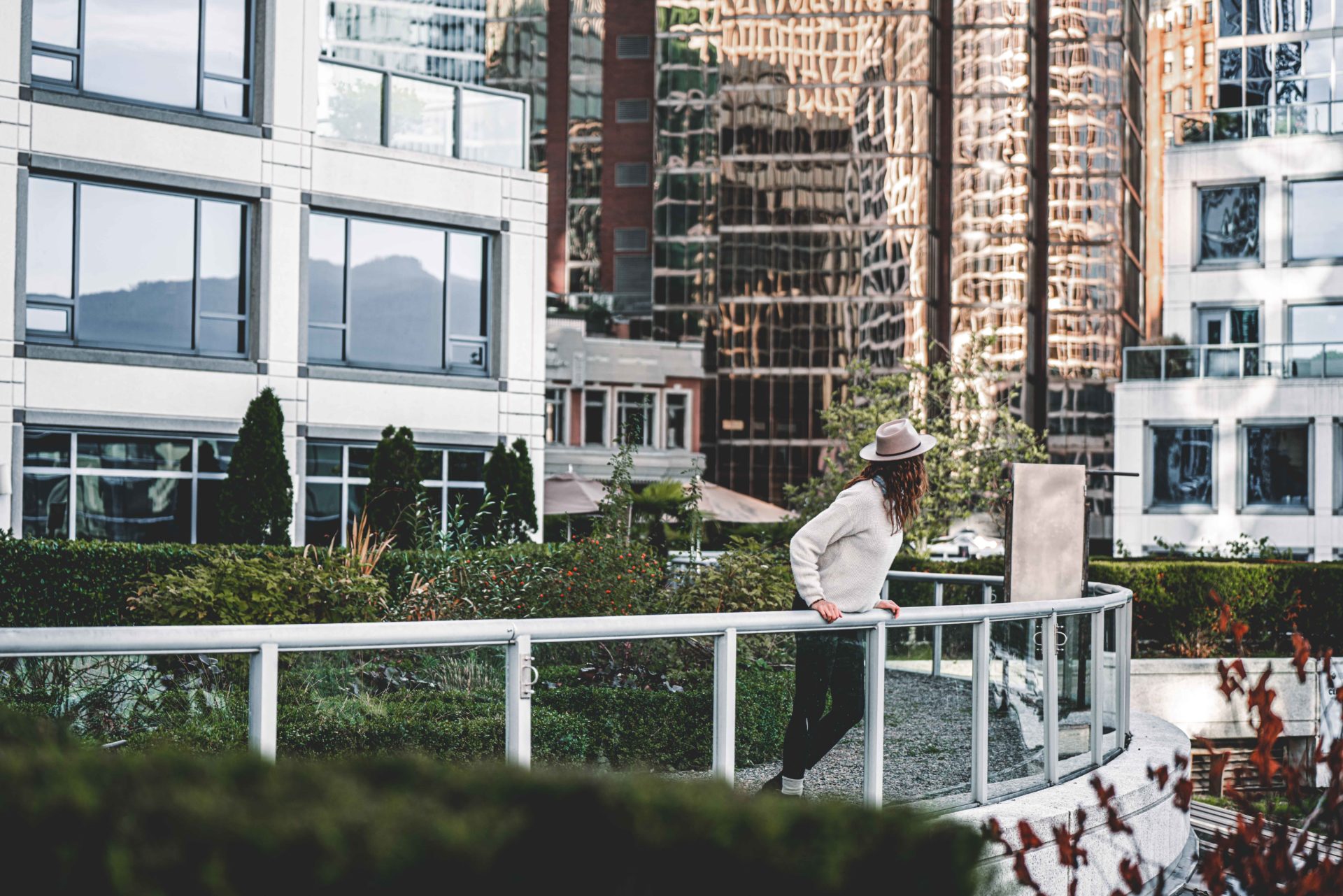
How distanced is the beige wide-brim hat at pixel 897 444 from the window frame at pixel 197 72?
18.7m

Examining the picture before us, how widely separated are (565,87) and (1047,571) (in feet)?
218

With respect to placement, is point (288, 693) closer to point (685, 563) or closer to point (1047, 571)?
point (1047, 571)

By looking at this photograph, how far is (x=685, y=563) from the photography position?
1467 centimetres

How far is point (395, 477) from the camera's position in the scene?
24.6 m

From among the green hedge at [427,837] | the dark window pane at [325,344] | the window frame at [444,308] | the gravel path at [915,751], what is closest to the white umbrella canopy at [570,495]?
the window frame at [444,308]

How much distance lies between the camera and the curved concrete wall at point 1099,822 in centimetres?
707

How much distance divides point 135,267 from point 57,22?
149 inches

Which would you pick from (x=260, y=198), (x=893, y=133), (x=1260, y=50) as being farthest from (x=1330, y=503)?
(x=893, y=133)

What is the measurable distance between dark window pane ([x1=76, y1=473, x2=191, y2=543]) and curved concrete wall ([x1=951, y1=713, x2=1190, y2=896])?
17702mm

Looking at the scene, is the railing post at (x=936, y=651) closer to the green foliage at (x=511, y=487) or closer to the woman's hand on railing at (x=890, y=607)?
the woman's hand on railing at (x=890, y=607)

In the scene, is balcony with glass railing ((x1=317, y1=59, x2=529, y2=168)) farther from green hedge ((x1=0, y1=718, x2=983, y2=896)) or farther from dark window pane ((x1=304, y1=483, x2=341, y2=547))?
green hedge ((x1=0, y1=718, x2=983, y2=896))

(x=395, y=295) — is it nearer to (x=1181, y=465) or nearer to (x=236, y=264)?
(x=236, y=264)

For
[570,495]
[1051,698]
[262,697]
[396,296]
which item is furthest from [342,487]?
[262,697]

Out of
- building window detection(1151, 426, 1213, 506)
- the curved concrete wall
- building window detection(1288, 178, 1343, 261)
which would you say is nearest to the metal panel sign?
the curved concrete wall
